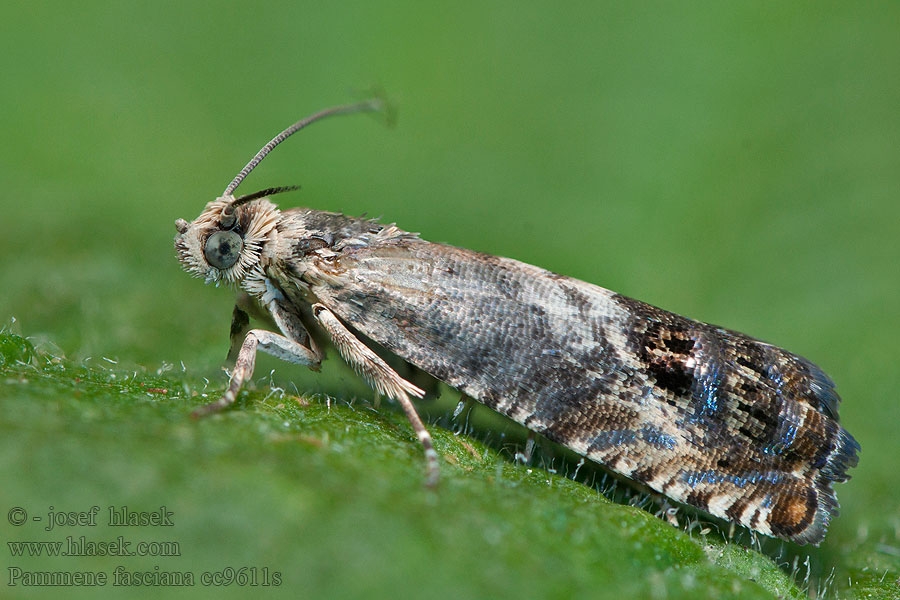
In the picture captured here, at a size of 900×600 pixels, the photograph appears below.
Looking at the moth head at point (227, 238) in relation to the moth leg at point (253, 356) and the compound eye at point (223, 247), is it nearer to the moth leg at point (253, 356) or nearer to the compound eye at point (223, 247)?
the compound eye at point (223, 247)

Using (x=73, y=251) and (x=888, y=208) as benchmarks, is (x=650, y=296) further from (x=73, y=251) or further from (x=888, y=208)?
(x=73, y=251)

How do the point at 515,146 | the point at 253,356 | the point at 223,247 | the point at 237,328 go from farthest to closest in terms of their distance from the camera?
the point at 515,146
the point at 237,328
the point at 223,247
the point at 253,356

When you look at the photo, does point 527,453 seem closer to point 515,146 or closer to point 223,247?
point 223,247

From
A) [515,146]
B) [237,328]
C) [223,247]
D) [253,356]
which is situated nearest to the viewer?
[253,356]

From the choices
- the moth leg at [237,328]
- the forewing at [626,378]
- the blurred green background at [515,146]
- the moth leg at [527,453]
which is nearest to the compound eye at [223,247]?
the moth leg at [237,328]

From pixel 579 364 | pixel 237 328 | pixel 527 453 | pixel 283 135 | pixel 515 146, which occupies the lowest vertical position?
pixel 237 328

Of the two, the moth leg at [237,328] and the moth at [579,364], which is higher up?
the moth at [579,364]

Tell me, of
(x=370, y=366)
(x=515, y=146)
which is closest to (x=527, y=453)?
(x=370, y=366)

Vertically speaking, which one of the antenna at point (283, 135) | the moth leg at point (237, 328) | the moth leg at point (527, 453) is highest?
the antenna at point (283, 135)
